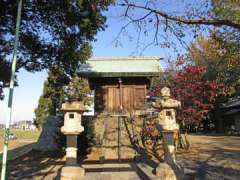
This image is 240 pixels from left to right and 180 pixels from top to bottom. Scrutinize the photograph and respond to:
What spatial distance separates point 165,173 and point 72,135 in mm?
3433

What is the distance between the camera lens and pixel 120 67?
88.3 feet

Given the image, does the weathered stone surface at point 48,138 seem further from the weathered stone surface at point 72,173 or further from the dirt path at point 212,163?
the weathered stone surface at point 72,173

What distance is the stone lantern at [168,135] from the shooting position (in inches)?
427

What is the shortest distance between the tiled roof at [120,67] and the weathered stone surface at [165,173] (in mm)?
13737

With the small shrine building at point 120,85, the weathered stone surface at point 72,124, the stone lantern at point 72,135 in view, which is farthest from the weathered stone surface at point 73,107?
the small shrine building at point 120,85

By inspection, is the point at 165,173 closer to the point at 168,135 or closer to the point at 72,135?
the point at 168,135

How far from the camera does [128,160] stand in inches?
611

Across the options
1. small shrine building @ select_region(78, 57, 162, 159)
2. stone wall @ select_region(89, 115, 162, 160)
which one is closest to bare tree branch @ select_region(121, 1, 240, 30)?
stone wall @ select_region(89, 115, 162, 160)

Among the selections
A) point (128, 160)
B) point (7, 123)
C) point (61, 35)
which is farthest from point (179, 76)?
point (7, 123)

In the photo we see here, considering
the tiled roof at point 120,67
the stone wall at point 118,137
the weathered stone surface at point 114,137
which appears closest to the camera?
the weathered stone surface at point 114,137

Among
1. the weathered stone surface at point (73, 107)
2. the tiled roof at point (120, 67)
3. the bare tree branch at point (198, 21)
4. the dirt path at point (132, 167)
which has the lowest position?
the dirt path at point (132, 167)

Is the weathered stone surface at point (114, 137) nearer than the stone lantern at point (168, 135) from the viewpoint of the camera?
No

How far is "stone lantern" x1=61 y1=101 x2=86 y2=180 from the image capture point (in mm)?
10664

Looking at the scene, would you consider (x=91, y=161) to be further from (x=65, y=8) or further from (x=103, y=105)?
(x=103, y=105)
